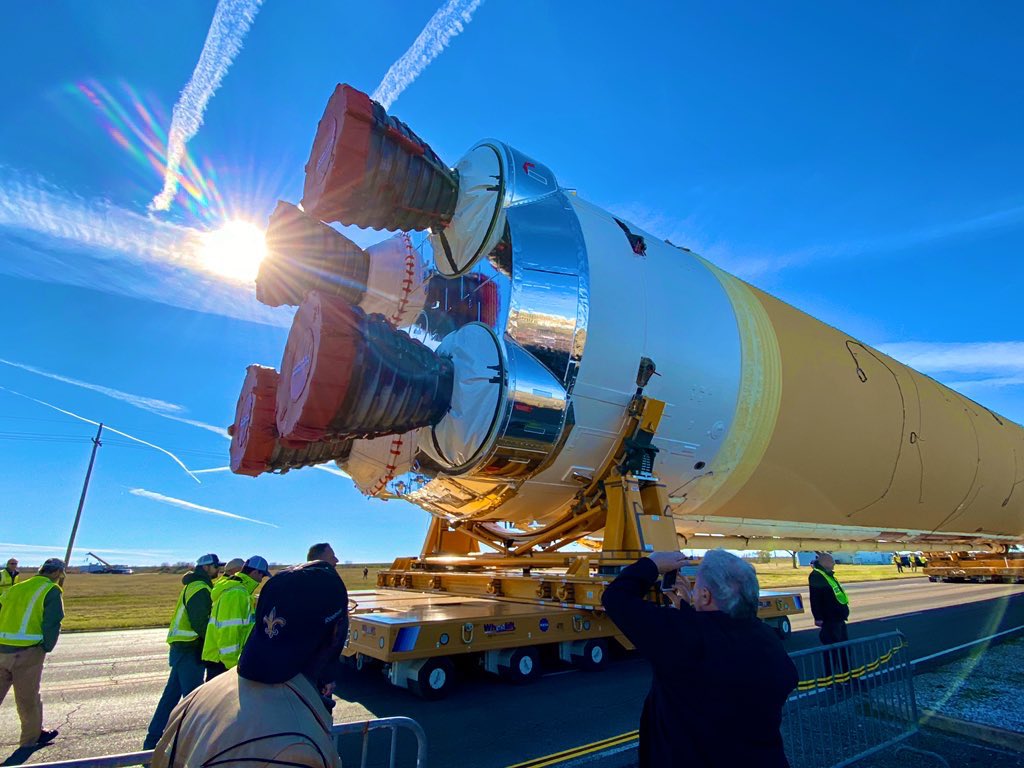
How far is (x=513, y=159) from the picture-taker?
20.9 ft

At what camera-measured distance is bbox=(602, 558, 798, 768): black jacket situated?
80.1 inches

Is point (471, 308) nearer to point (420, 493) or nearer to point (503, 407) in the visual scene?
point (503, 407)

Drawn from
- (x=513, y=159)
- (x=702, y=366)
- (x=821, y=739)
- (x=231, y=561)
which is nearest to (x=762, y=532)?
(x=702, y=366)

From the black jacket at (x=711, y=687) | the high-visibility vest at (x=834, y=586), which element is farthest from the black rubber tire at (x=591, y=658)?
the black jacket at (x=711, y=687)

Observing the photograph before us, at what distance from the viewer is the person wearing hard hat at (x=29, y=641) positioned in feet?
15.6

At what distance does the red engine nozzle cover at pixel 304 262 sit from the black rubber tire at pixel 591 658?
4770 mm

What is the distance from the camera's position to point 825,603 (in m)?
6.68

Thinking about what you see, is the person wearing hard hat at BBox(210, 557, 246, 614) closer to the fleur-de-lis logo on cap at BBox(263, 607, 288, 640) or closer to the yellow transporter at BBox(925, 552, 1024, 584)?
the fleur-de-lis logo on cap at BBox(263, 607, 288, 640)

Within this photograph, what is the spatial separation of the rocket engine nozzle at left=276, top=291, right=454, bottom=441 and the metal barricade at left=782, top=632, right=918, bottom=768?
3.59 metres

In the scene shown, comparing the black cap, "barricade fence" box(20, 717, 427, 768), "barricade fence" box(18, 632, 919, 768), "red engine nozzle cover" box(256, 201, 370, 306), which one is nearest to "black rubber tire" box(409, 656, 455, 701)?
"barricade fence" box(18, 632, 919, 768)

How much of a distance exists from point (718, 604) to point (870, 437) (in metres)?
8.11

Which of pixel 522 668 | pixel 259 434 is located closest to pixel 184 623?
pixel 259 434

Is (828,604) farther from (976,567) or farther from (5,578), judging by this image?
(976,567)

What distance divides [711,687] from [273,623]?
4.71ft
